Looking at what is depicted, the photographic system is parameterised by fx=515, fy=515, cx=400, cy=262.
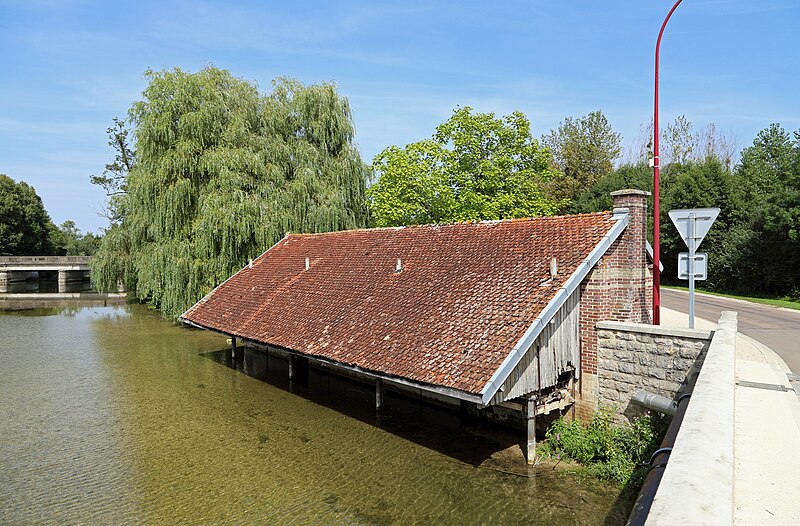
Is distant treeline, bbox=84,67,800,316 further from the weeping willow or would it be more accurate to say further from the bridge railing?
the bridge railing

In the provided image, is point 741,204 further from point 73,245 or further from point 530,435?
point 73,245

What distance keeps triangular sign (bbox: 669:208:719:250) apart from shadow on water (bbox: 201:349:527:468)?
192 inches

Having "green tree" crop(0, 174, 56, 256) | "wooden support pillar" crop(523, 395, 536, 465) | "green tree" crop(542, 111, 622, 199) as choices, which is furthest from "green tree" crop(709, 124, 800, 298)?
"green tree" crop(0, 174, 56, 256)

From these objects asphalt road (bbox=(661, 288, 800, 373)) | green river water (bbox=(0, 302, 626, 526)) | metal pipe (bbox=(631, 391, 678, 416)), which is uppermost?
asphalt road (bbox=(661, 288, 800, 373))

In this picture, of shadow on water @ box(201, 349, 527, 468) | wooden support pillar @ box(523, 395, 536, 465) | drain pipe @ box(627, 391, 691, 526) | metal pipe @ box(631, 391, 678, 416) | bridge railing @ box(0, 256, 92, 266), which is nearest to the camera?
drain pipe @ box(627, 391, 691, 526)

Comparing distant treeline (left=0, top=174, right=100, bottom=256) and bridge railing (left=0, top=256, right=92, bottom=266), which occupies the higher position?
distant treeline (left=0, top=174, right=100, bottom=256)

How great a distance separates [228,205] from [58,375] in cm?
849

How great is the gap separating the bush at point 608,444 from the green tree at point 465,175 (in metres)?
16.5

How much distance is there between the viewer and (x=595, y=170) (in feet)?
140

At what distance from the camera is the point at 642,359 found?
898cm

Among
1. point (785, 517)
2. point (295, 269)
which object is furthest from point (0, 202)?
point (785, 517)

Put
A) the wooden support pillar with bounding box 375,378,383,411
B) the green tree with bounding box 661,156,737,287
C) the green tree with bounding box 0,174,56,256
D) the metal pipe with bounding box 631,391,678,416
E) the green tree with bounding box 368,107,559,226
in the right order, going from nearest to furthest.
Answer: the metal pipe with bounding box 631,391,678,416, the wooden support pillar with bounding box 375,378,383,411, the green tree with bounding box 368,107,559,226, the green tree with bounding box 661,156,737,287, the green tree with bounding box 0,174,56,256

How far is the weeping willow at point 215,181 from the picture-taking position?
21.4 meters

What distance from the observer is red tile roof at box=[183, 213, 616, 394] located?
906cm
